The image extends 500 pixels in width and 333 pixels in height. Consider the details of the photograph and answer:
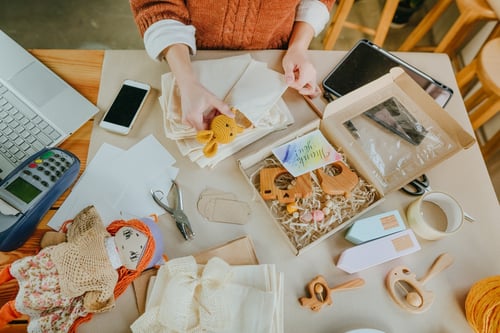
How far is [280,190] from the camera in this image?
2.50 ft

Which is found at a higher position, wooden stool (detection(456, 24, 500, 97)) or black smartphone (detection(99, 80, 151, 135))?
black smartphone (detection(99, 80, 151, 135))

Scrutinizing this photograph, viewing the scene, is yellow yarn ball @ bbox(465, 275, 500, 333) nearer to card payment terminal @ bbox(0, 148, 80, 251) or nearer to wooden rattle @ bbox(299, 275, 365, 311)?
wooden rattle @ bbox(299, 275, 365, 311)

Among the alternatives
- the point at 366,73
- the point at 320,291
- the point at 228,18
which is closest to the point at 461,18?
the point at 366,73

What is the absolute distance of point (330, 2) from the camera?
0.94 metres

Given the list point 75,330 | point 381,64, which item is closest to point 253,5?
point 381,64

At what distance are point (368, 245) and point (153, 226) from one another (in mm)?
433

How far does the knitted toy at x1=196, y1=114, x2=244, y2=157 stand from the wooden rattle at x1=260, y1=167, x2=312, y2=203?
0.35 feet

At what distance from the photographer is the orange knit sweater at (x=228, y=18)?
2.73 feet

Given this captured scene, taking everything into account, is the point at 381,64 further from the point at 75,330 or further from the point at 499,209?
the point at 75,330

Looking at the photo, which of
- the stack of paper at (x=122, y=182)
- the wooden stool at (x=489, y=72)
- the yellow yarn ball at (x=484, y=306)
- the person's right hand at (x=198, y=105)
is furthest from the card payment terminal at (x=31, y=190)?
the wooden stool at (x=489, y=72)

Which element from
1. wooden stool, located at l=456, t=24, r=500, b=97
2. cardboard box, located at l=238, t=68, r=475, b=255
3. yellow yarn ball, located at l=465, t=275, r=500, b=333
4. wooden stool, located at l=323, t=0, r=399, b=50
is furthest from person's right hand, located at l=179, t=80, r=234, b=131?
wooden stool, located at l=456, t=24, r=500, b=97

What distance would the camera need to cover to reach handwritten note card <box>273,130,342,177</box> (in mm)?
775

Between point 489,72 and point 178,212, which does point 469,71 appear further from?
point 178,212

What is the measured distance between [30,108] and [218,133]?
1.51 ft
